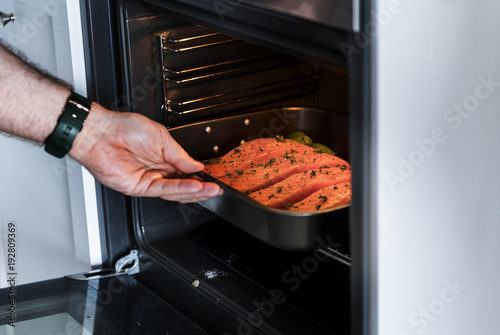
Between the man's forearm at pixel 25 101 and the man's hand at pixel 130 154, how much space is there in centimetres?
7

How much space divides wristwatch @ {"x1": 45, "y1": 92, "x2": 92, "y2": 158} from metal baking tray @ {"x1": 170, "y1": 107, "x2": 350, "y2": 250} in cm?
24

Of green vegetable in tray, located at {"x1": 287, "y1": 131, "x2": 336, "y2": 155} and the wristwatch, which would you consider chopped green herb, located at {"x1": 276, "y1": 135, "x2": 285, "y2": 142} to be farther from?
the wristwatch

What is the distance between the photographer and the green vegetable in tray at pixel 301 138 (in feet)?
5.11

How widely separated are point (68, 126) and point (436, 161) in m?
0.69

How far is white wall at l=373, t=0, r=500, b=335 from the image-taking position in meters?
0.84

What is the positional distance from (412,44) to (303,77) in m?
0.84

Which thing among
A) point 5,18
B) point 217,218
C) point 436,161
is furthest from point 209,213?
point 436,161

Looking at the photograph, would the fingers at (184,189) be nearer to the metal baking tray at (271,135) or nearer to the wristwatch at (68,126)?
the metal baking tray at (271,135)

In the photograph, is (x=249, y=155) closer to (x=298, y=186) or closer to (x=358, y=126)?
(x=298, y=186)

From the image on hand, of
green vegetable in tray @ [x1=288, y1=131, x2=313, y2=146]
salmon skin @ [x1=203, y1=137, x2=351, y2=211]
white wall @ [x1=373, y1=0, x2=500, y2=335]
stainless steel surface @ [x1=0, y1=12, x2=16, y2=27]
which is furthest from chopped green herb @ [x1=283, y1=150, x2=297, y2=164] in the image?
stainless steel surface @ [x1=0, y1=12, x2=16, y2=27]

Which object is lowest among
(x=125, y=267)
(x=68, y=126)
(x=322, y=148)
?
(x=125, y=267)

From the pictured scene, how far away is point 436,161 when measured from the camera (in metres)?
0.91

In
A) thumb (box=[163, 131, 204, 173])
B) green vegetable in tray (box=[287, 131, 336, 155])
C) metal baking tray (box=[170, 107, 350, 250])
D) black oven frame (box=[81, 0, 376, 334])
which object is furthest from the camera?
green vegetable in tray (box=[287, 131, 336, 155])

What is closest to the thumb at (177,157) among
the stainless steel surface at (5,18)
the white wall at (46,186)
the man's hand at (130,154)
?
the man's hand at (130,154)
